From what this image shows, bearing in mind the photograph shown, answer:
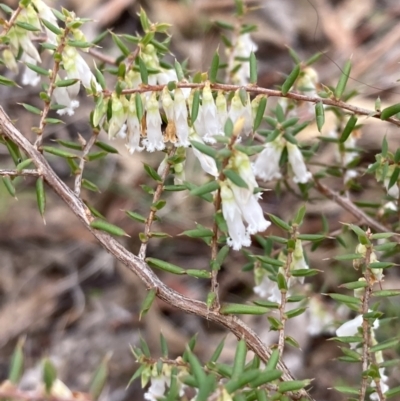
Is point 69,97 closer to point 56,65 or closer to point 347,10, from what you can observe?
point 56,65

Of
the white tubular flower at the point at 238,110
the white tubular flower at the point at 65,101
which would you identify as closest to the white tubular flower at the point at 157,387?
the white tubular flower at the point at 238,110

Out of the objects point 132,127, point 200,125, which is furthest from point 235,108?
point 132,127

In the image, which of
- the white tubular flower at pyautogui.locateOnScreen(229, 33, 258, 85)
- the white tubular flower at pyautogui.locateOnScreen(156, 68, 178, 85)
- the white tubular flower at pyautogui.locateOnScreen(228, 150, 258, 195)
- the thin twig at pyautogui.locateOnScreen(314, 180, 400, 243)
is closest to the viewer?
the white tubular flower at pyautogui.locateOnScreen(228, 150, 258, 195)

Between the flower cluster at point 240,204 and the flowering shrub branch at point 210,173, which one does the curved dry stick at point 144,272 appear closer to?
the flowering shrub branch at point 210,173

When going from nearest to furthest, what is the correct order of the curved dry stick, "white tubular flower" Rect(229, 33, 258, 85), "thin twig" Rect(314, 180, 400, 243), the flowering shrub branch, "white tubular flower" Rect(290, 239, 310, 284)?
the flowering shrub branch
the curved dry stick
"white tubular flower" Rect(290, 239, 310, 284)
"thin twig" Rect(314, 180, 400, 243)
"white tubular flower" Rect(229, 33, 258, 85)

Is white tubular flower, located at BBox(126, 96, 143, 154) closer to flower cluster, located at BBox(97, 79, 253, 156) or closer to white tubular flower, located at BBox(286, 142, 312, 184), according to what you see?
flower cluster, located at BBox(97, 79, 253, 156)

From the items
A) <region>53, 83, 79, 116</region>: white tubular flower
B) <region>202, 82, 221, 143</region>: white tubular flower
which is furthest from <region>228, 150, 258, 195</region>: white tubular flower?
<region>53, 83, 79, 116</region>: white tubular flower

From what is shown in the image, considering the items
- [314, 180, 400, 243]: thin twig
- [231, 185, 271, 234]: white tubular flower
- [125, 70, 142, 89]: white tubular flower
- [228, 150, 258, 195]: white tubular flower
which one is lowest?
[231, 185, 271, 234]: white tubular flower

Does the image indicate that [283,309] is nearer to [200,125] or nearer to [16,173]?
[200,125]
